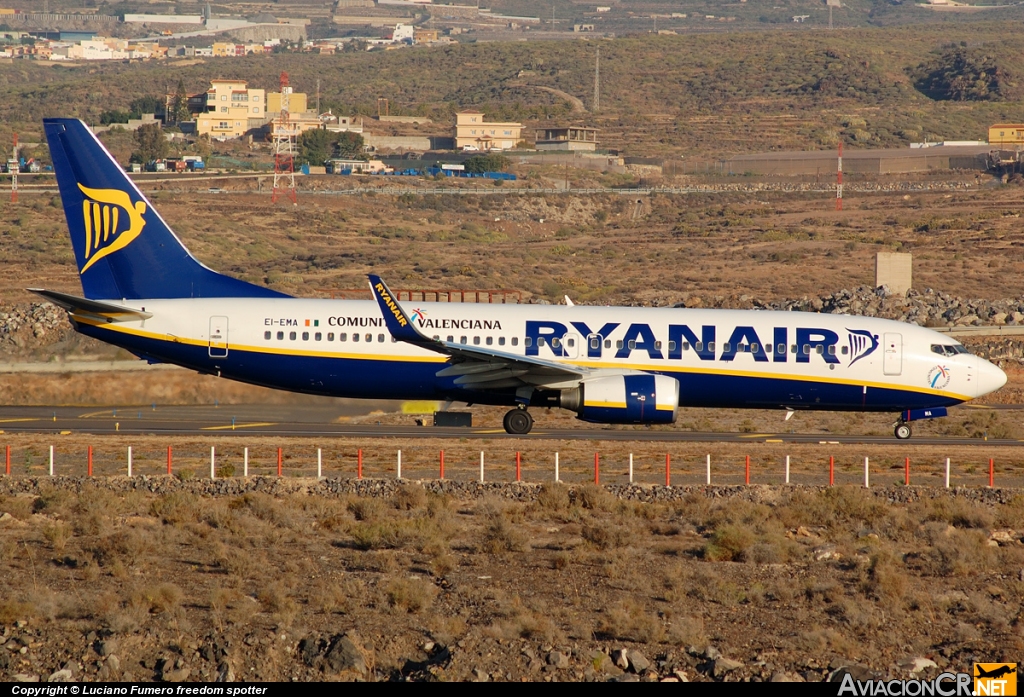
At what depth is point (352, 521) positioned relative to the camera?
86.0 ft

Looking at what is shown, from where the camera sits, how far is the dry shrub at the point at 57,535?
77.5 feet

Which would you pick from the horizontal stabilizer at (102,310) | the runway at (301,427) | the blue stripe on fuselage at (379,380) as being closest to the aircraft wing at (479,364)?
the blue stripe on fuselage at (379,380)

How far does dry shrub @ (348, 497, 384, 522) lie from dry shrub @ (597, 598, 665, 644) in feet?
24.4

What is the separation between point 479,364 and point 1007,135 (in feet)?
532

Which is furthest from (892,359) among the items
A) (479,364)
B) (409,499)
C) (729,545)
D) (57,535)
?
(57,535)

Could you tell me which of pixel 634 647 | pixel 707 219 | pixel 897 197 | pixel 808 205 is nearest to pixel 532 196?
pixel 707 219

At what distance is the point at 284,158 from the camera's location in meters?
169

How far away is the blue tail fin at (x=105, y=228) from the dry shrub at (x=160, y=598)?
54.0 feet

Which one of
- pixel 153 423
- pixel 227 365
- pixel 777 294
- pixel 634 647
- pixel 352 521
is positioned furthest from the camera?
pixel 777 294

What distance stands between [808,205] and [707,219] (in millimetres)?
12729

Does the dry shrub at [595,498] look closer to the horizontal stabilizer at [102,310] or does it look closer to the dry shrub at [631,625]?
the dry shrub at [631,625]

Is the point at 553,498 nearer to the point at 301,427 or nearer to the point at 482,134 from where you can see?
the point at 301,427

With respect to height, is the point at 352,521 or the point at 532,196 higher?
the point at 532,196

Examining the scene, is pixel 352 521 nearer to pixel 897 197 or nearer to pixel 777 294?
pixel 777 294
